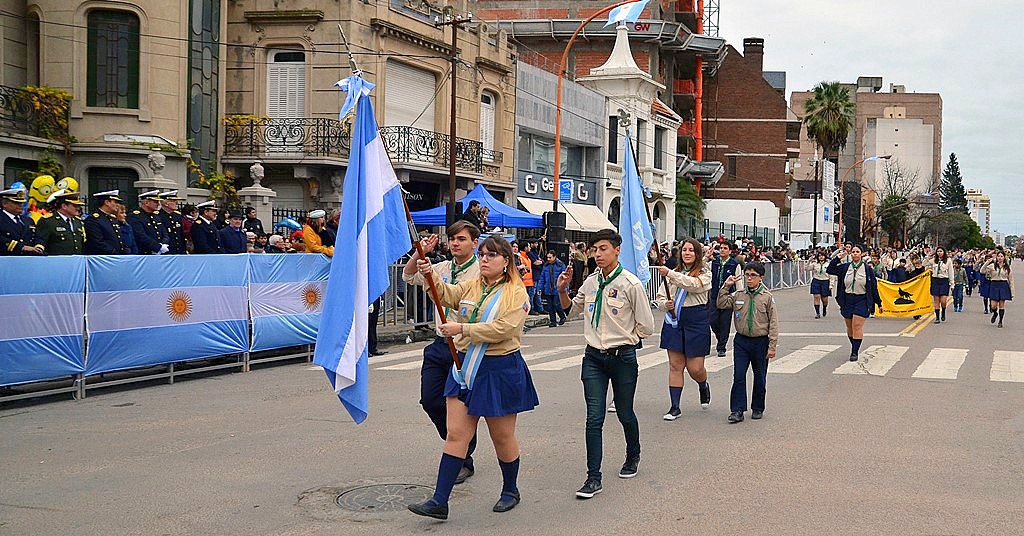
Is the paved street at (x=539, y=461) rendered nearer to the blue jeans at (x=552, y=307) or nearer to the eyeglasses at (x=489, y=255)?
the eyeglasses at (x=489, y=255)

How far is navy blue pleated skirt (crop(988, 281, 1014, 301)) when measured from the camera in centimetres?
2478

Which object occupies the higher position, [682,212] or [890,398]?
[682,212]

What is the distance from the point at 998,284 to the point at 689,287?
725 inches

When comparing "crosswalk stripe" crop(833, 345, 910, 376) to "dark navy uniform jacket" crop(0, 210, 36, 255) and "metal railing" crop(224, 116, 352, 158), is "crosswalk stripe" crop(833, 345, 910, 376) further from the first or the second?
"metal railing" crop(224, 116, 352, 158)

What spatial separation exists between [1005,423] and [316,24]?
19.9 m

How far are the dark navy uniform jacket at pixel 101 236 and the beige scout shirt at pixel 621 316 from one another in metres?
8.11

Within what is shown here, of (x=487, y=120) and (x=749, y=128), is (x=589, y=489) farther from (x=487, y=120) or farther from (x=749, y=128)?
(x=749, y=128)

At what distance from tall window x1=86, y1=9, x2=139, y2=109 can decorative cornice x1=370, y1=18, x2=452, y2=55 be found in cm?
667

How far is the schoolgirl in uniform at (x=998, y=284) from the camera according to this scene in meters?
24.8

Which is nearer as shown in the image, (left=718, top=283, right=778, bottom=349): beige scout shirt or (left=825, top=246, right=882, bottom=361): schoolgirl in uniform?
(left=718, top=283, right=778, bottom=349): beige scout shirt

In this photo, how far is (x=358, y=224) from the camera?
6.84 metres

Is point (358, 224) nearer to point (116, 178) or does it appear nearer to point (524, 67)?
point (116, 178)

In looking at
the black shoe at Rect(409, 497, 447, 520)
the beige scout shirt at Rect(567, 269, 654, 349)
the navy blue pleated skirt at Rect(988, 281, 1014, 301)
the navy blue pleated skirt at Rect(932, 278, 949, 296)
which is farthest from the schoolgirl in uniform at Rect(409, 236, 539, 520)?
the navy blue pleated skirt at Rect(932, 278, 949, 296)

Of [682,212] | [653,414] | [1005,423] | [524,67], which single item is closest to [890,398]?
[1005,423]
